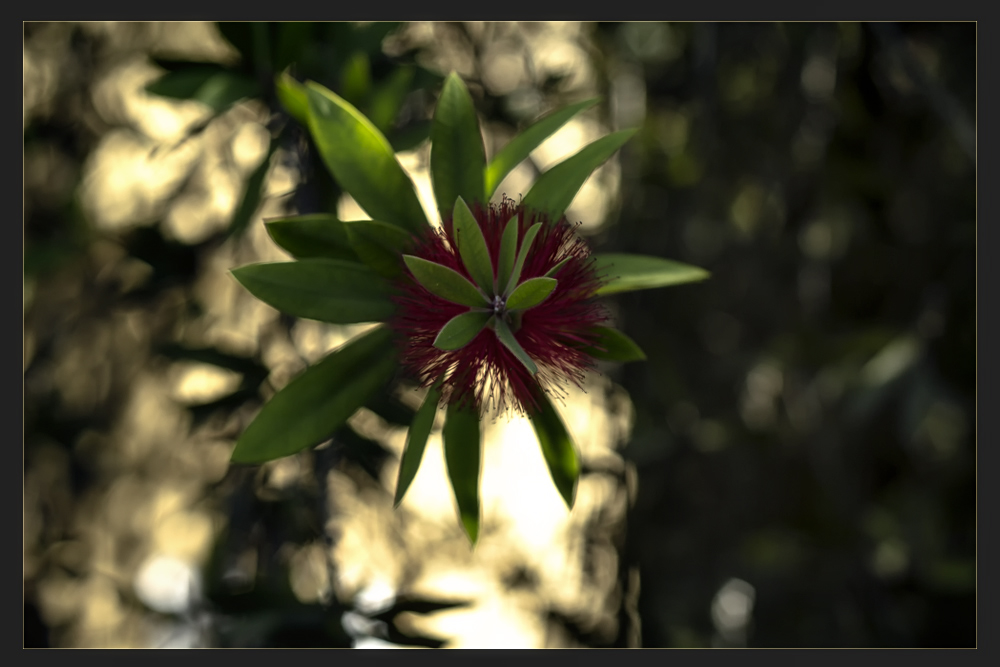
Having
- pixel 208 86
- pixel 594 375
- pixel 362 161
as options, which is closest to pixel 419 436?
pixel 362 161

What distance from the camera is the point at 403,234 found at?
452 mm

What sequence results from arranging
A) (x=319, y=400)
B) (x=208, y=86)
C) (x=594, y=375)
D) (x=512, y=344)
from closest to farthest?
(x=512, y=344), (x=319, y=400), (x=208, y=86), (x=594, y=375)

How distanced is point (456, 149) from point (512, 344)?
17cm

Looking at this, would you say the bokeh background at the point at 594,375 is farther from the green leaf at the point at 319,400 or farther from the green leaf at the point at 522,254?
the green leaf at the point at 522,254

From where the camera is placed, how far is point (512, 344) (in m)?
0.37

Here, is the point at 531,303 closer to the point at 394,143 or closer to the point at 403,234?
the point at 403,234

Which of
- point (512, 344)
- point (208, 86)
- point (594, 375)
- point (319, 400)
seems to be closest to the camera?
point (512, 344)

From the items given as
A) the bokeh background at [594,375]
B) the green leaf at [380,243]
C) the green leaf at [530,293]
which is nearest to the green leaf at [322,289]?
the green leaf at [380,243]

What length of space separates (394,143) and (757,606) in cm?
107

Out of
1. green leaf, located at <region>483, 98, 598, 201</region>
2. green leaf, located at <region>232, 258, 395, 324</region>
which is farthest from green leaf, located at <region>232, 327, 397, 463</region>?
green leaf, located at <region>483, 98, 598, 201</region>

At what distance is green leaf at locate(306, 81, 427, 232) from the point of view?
0.45 metres

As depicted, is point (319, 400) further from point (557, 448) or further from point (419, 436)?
point (557, 448)

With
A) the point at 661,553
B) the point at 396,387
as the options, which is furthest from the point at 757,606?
the point at 396,387

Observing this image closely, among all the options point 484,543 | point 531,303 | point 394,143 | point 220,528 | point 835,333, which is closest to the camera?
point 531,303
